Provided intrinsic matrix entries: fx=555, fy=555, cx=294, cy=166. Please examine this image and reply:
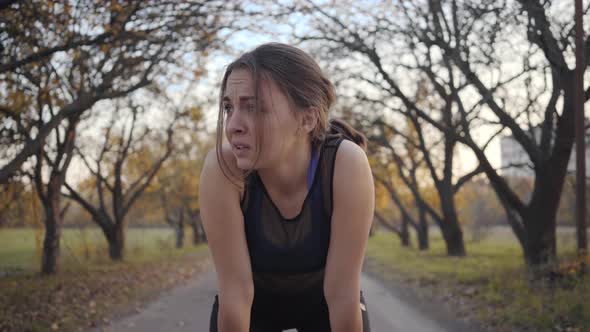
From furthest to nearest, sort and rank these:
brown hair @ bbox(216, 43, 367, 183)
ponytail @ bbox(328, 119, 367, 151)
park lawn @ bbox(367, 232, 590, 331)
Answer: park lawn @ bbox(367, 232, 590, 331) < ponytail @ bbox(328, 119, 367, 151) < brown hair @ bbox(216, 43, 367, 183)

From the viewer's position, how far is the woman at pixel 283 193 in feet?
6.02

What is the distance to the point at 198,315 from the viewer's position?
793cm

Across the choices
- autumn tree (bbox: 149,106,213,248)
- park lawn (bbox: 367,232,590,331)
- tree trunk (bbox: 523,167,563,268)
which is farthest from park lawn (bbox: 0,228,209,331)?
autumn tree (bbox: 149,106,213,248)

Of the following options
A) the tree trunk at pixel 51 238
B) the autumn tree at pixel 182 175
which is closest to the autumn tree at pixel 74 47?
the tree trunk at pixel 51 238

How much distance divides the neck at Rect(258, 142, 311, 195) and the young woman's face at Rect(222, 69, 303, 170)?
0.11 m

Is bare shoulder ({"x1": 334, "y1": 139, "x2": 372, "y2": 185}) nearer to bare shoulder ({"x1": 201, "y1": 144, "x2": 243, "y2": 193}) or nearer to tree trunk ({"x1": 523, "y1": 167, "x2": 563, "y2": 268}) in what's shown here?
bare shoulder ({"x1": 201, "y1": 144, "x2": 243, "y2": 193})

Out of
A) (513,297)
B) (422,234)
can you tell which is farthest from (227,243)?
(422,234)

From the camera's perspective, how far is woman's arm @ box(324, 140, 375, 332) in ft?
6.21

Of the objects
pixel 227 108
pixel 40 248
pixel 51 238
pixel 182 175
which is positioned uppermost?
pixel 182 175

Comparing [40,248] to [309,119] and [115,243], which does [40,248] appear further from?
[309,119]

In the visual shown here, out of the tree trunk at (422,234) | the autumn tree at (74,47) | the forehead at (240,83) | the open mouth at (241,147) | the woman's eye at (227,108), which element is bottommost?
the tree trunk at (422,234)

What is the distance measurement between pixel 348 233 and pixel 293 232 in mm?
198

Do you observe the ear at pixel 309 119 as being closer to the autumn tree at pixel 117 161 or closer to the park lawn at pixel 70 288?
the park lawn at pixel 70 288

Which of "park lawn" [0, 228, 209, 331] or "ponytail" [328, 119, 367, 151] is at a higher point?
"ponytail" [328, 119, 367, 151]
